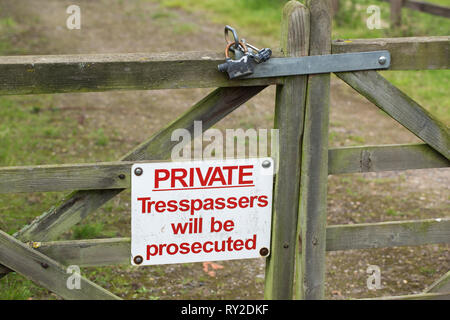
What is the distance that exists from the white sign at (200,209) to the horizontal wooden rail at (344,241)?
112mm

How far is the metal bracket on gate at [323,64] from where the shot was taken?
9.75 ft

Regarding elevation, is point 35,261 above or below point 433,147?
below

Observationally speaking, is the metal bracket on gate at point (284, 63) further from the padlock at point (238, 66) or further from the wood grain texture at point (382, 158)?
the wood grain texture at point (382, 158)

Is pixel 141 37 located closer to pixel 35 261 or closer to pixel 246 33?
pixel 246 33

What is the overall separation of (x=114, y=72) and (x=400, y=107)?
139cm

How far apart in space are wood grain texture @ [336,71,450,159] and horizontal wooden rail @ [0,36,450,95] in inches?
5.7

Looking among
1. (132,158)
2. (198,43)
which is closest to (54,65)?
(132,158)

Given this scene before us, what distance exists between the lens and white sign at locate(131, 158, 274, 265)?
3.07 metres

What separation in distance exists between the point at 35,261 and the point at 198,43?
339 inches

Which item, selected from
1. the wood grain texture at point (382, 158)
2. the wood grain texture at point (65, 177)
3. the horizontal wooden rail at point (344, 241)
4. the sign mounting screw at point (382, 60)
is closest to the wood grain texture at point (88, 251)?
the horizontal wooden rail at point (344, 241)

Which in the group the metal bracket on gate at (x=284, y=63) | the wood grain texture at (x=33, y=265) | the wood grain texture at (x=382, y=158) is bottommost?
the wood grain texture at (x=33, y=265)

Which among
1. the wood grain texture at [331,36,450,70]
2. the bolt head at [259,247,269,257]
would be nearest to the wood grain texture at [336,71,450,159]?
the wood grain texture at [331,36,450,70]

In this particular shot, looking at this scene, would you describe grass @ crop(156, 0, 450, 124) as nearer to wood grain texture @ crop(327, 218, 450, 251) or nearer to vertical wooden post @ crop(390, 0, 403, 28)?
vertical wooden post @ crop(390, 0, 403, 28)

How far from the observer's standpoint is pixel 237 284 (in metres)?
4.95
